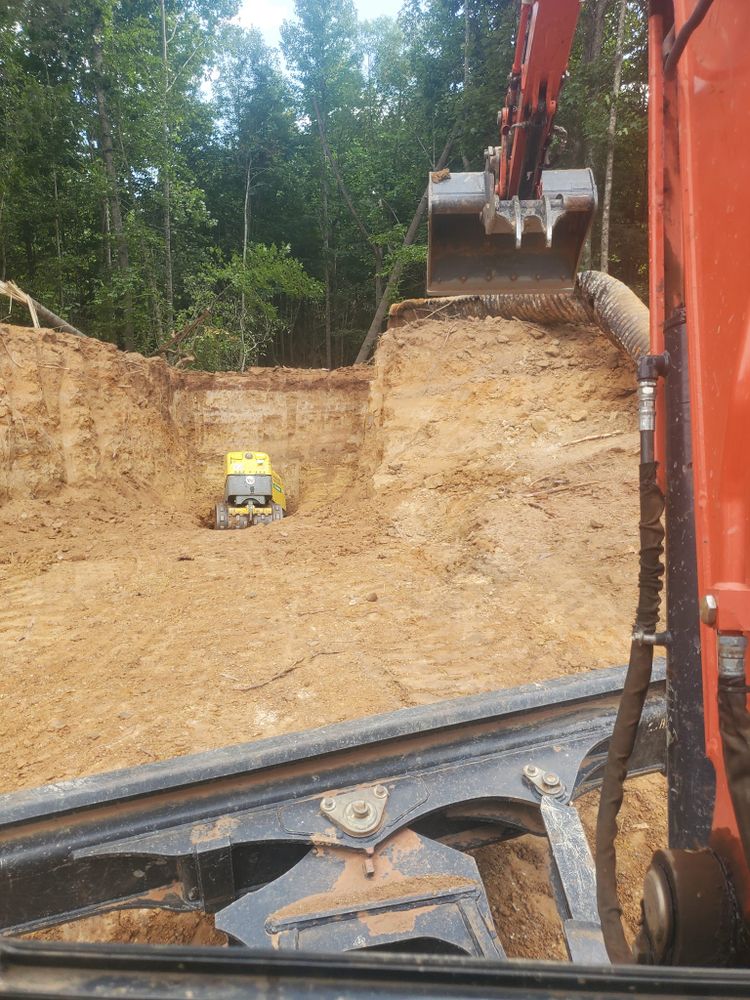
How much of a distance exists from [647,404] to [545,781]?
1017mm

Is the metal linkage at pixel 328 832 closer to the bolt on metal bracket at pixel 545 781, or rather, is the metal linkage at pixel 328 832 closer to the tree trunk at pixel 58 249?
the bolt on metal bracket at pixel 545 781

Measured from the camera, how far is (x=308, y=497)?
13172 millimetres

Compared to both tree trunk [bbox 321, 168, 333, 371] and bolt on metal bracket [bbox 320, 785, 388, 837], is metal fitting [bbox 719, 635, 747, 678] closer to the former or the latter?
bolt on metal bracket [bbox 320, 785, 388, 837]

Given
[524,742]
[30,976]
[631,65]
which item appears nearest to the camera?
[30,976]

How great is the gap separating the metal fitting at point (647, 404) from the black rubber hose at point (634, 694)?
9cm

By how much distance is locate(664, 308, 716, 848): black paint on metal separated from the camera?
1213 mm

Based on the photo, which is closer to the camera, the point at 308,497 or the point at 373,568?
the point at 373,568

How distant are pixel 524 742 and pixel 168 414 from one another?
1316 centimetres

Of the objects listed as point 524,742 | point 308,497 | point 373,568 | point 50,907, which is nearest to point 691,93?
point 524,742

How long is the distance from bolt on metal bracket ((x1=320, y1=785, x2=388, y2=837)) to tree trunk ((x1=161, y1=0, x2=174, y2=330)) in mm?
19529

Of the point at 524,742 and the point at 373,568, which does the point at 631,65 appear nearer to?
the point at 373,568

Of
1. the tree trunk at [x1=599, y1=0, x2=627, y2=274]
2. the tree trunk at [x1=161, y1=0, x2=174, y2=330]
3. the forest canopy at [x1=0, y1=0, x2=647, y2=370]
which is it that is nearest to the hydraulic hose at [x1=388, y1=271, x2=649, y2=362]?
the tree trunk at [x1=599, y1=0, x2=627, y2=274]

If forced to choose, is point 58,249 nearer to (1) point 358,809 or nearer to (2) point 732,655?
(1) point 358,809

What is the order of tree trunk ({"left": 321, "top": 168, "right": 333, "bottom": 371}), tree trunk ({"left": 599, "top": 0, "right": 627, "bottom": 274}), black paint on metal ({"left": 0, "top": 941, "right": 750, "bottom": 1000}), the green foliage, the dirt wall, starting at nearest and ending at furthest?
1. black paint on metal ({"left": 0, "top": 941, "right": 750, "bottom": 1000})
2. the dirt wall
3. tree trunk ({"left": 599, "top": 0, "right": 627, "bottom": 274})
4. the green foliage
5. tree trunk ({"left": 321, "top": 168, "right": 333, "bottom": 371})
